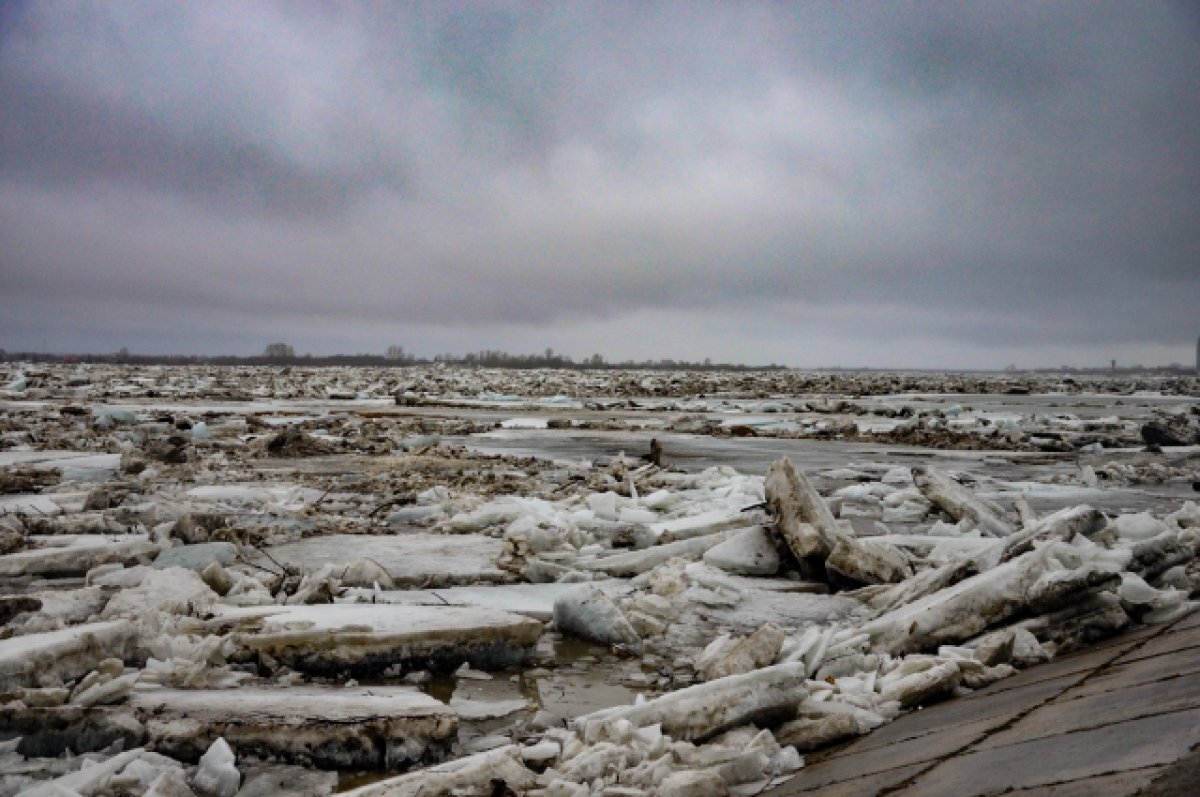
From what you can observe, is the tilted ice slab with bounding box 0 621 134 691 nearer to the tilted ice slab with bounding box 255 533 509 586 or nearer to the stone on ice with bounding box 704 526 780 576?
the tilted ice slab with bounding box 255 533 509 586

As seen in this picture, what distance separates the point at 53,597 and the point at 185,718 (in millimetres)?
1825

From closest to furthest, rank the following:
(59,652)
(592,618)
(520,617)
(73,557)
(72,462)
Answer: (59,652)
(520,617)
(592,618)
(73,557)
(72,462)

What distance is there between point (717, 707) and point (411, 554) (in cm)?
319

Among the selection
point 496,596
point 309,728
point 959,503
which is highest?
point 959,503

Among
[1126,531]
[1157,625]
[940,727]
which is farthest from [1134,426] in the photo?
[940,727]

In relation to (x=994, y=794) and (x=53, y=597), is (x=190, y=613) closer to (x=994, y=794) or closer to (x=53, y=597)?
(x=53, y=597)

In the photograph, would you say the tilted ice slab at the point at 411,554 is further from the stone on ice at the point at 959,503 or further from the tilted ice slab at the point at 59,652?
the stone on ice at the point at 959,503

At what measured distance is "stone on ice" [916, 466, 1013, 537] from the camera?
5.67m

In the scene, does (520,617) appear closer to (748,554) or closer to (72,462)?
(748,554)

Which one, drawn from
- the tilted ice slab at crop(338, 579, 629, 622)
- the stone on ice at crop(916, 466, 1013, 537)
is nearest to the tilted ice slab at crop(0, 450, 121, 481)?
the tilted ice slab at crop(338, 579, 629, 622)

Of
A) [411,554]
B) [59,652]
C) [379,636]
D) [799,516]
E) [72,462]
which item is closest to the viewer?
[59,652]

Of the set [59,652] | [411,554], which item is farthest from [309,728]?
[411,554]

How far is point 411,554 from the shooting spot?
5297mm

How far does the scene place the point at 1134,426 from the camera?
1641cm
